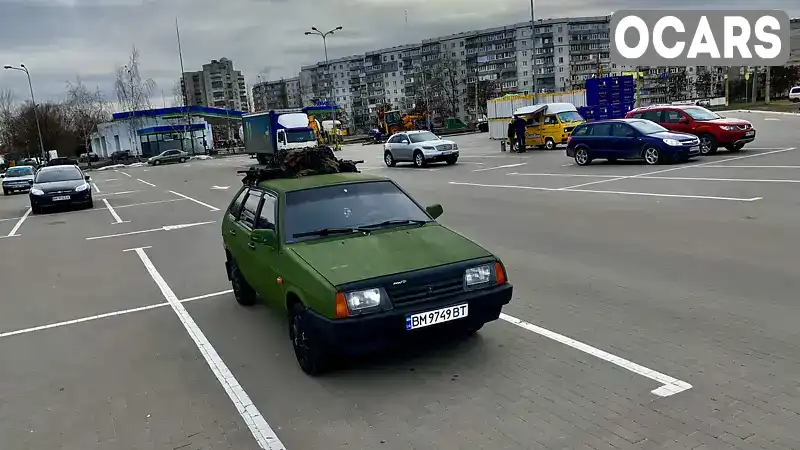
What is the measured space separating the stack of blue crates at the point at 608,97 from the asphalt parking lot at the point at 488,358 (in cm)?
2454

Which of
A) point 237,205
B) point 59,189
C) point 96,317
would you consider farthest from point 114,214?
point 237,205

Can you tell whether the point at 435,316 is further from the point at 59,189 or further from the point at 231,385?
the point at 59,189

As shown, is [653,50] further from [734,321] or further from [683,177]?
[734,321]

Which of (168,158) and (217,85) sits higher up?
(217,85)

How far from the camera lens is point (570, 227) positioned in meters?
10.8

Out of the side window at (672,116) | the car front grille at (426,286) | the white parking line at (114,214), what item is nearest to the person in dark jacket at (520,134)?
the side window at (672,116)

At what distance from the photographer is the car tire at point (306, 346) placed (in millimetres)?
4773

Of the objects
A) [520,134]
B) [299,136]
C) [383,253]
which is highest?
[299,136]

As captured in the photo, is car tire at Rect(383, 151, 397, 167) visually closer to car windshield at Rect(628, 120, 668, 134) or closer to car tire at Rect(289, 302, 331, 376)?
car windshield at Rect(628, 120, 668, 134)

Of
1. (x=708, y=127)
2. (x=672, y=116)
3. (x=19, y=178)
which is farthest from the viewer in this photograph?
(x=19, y=178)

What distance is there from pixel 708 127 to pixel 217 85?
152m

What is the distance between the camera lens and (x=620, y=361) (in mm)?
4863

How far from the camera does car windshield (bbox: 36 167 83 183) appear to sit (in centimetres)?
2034

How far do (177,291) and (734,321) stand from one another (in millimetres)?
6523
